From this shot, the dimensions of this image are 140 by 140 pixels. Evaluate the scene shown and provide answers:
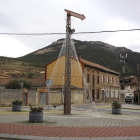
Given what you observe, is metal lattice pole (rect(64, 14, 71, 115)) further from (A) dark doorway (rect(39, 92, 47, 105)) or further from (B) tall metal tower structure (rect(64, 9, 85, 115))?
(A) dark doorway (rect(39, 92, 47, 105))

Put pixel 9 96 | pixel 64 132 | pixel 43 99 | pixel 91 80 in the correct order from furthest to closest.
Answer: pixel 91 80, pixel 43 99, pixel 9 96, pixel 64 132

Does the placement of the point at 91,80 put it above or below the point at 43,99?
above

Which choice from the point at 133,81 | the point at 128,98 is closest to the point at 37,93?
the point at 128,98

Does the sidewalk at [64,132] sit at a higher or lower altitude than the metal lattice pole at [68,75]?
lower

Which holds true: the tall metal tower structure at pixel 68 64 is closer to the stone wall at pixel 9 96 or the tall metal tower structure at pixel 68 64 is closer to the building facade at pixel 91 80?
the stone wall at pixel 9 96

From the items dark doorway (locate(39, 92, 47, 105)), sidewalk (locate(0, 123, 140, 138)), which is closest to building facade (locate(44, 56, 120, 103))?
dark doorway (locate(39, 92, 47, 105))

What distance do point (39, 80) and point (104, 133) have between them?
1921 inches

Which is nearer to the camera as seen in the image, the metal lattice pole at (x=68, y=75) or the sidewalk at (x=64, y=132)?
the sidewalk at (x=64, y=132)

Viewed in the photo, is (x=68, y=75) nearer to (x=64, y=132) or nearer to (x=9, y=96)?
(x=64, y=132)

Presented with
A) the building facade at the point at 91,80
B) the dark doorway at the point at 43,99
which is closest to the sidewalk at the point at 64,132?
the dark doorway at the point at 43,99

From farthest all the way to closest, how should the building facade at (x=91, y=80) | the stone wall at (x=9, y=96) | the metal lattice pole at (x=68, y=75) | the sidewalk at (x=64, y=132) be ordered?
the building facade at (x=91, y=80), the stone wall at (x=9, y=96), the metal lattice pole at (x=68, y=75), the sidewalk at (x=64, y=132)

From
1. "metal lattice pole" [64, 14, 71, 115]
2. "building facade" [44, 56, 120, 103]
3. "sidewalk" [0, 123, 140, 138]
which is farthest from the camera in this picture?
"building facade" [44, 56, 120, 103]

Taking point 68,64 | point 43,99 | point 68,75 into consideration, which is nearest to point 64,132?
point 68,75

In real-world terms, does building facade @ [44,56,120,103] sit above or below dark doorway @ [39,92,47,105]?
above
